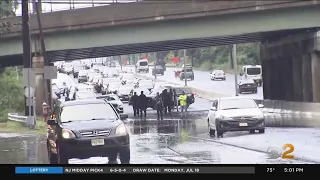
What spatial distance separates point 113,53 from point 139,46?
110cm

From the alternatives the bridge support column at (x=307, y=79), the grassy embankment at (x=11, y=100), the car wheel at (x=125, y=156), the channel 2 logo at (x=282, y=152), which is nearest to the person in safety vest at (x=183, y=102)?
the car wheel at (x=125, y=156)

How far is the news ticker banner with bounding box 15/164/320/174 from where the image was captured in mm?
6387

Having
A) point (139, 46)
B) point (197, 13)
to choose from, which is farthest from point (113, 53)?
point (197, 13)

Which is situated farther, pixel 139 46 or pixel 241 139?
pixel 139 46

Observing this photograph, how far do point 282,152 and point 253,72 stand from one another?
2.91 meters

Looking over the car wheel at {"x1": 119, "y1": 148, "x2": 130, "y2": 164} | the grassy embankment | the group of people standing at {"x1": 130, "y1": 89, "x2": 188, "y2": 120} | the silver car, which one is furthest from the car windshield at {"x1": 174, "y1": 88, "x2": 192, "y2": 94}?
the grassy embankment

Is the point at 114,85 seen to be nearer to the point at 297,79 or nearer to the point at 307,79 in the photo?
the point at 297,79

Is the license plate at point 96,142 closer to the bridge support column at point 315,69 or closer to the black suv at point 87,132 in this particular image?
the black suv at point 87,132

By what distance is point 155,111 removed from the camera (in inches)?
345

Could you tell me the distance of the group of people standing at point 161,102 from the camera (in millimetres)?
8461

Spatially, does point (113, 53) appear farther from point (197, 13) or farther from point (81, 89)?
point (197, 13)

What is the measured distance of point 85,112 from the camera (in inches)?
313

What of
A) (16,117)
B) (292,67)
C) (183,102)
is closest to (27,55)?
(16,117)

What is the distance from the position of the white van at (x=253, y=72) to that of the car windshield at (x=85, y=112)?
183 cm
